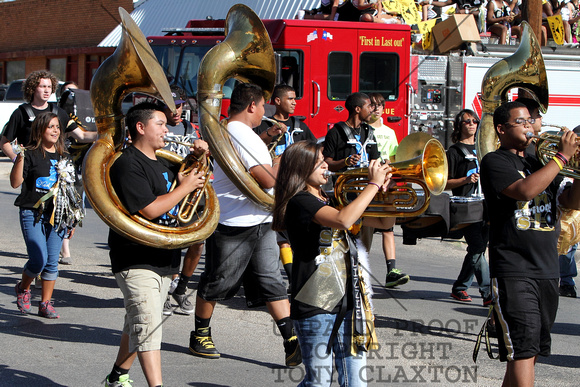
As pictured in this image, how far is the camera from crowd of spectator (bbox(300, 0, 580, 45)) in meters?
12.4

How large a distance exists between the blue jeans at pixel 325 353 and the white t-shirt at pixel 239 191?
5.00 feet

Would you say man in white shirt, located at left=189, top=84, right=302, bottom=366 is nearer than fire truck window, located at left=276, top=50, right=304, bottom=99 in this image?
Yes

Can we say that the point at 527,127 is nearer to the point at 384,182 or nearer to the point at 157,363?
the point at 384,182

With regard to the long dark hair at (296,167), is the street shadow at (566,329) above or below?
below

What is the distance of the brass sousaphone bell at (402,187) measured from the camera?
3641mm

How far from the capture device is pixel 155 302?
387 cm

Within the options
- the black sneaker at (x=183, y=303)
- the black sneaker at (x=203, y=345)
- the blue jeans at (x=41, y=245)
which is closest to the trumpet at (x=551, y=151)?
the black sneaker at (x=203, y=345)

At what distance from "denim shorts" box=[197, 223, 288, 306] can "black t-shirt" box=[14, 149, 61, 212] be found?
1.73 meters

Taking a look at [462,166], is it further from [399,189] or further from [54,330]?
[54,330]

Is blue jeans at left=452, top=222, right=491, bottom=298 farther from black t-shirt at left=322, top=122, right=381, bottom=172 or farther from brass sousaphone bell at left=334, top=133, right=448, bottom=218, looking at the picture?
brass sousaphone bell at left=334, top=133, right=448, bottom=218

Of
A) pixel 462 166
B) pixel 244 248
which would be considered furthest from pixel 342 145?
pixel 244 248

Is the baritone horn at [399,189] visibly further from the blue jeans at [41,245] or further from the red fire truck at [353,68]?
the red fire truck at [353,68]

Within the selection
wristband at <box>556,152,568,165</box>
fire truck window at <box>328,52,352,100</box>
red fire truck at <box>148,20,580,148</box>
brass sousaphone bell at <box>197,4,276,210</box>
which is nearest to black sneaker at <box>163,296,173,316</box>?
brass sousaphone bell at <box>197,4,276,210</box>

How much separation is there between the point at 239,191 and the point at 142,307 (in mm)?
1309
